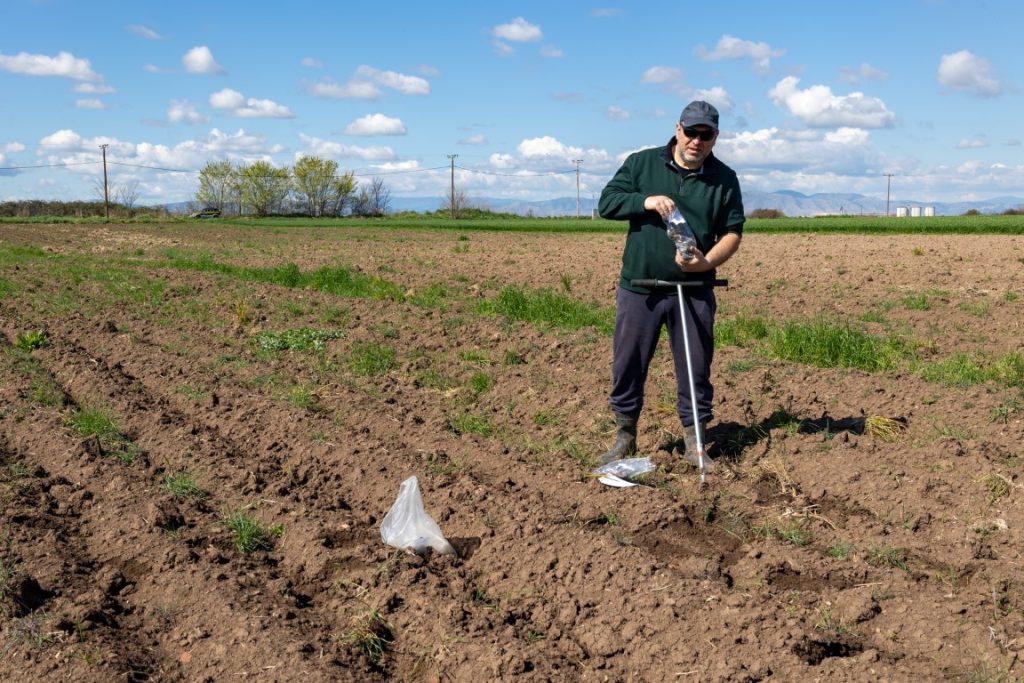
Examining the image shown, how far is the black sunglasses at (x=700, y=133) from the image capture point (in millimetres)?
5570

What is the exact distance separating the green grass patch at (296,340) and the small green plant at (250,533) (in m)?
5.12

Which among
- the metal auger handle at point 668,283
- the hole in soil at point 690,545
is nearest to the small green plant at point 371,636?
the hole in soil at point 690,545

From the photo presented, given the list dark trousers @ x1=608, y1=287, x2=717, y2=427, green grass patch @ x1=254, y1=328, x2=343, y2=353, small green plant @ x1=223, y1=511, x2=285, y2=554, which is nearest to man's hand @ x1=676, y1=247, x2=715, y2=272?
dark trousers @ x1=608, y1=287, x2=717, y2=427

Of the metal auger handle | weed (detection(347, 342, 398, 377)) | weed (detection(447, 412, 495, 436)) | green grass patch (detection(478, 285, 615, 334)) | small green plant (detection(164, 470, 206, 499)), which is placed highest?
the metal auger handle

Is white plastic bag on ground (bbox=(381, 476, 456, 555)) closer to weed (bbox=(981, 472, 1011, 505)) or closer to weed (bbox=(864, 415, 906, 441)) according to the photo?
weed (bbox=(981, 472, 1011, 505))

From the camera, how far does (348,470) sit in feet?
20.8

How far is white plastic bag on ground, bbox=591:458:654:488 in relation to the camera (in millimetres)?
5977

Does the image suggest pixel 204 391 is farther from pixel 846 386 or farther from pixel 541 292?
pixel 541 292

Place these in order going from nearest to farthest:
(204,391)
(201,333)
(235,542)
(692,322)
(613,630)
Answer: (613,630)
(235,542)
(692,322)
(204,391)
(201,333)

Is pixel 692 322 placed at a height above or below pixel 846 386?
above

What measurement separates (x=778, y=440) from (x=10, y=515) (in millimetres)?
4798

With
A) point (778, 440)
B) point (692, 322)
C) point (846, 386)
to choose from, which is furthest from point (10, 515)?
point (846, 386)

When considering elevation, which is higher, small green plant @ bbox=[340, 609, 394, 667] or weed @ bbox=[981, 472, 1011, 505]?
weed @ bbox=[981, 472, 1011, 505]

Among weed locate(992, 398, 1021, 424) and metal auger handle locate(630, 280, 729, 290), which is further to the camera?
weed locate(992, 398, 1021, 424)
